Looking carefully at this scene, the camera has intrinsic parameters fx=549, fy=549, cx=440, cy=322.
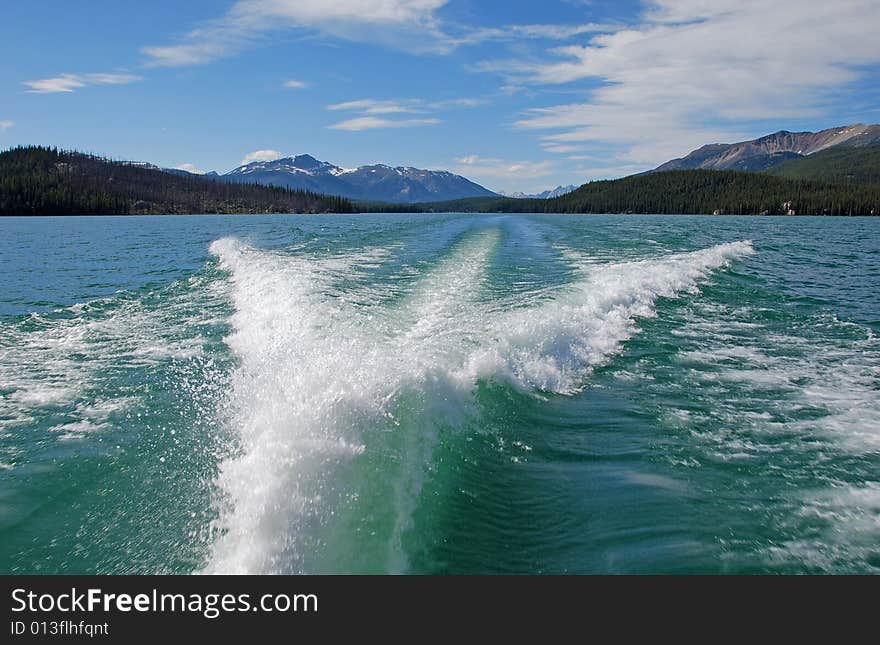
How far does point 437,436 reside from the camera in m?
5.82

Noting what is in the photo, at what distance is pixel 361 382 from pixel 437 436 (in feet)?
3.65

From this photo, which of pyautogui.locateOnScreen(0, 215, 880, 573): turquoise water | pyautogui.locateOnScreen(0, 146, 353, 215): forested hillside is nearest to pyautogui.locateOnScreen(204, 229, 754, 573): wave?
pyautogui.locateOnScreen(0, 215, 880, 573): turquoise water

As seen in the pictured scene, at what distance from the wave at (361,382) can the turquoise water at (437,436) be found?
3 centimetres

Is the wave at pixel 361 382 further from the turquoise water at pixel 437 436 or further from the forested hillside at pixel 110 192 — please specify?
the forested hillside at pixel 110 192

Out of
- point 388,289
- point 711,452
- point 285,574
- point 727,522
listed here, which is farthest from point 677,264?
point 285,574

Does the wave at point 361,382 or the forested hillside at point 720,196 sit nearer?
the wave at point 361,382

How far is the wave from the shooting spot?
410 centimetres

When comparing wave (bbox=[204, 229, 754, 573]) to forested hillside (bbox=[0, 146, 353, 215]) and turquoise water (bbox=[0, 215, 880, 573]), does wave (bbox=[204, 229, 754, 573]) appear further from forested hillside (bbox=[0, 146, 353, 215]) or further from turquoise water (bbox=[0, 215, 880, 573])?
forested hillside (bbox=[0, 146, 353, 215])

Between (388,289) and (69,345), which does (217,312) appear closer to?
(69,345)

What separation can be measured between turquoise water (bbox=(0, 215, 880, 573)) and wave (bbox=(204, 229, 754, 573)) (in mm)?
31

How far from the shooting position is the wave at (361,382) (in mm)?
4098

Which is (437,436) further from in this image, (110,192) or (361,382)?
(110,192)

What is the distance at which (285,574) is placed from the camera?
11.9 feet

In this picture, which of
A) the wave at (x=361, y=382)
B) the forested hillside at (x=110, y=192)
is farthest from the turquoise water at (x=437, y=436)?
the forested hillside at (x=110, y=192)
